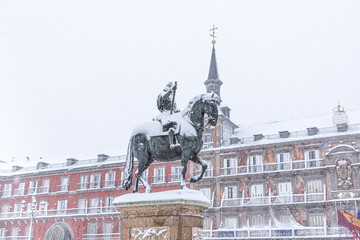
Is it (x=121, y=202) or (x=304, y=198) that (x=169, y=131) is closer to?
(x=121, y=202)

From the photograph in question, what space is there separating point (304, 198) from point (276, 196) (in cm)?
236

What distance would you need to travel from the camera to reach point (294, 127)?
40250 millimetres

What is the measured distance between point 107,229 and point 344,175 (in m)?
23.5

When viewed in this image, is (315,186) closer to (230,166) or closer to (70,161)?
(230,166)

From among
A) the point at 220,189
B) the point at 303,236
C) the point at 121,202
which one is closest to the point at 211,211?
the point at 220,189

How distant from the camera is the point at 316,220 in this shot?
1337 inches

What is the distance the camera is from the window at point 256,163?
3759cm

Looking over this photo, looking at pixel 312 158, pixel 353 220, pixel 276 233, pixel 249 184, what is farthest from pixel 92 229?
pixel 353 220

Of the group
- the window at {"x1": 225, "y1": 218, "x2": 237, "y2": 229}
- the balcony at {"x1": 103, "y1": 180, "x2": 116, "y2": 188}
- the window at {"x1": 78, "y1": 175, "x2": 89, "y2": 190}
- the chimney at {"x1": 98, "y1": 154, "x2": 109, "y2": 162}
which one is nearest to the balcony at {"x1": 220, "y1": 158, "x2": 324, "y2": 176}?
the window at {"x1": 225, "y1": 218, "x2": 237, "y2": 229}


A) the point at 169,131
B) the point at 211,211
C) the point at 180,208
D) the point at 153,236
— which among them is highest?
the point at 211,211

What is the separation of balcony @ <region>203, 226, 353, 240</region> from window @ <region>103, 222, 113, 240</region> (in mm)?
10832

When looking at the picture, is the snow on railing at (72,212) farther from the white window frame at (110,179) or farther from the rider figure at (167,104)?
the rider figure at (167,104)

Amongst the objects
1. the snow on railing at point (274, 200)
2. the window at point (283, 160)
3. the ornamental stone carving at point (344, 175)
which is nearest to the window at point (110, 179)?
the snow on railing at point (274, 200)

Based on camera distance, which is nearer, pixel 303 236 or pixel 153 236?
pixel 153 236
